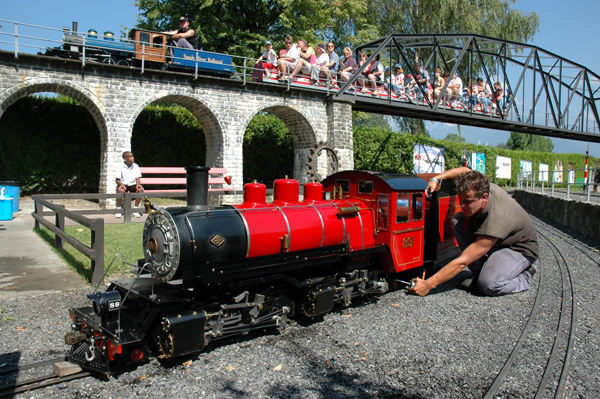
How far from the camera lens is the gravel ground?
3805 millimetres

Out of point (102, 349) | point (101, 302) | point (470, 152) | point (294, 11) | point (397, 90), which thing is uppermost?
point (294, 11)

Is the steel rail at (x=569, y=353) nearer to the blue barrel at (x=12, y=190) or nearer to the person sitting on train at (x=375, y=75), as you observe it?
the blue barrel at (x=12, y=190)

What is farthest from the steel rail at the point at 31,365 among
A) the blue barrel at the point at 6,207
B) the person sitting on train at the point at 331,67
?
the person sitting on train at the point at 331,67

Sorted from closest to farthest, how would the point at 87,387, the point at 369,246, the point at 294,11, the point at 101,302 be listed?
the point at 87,387 < the point at 101,302 < the point at 369,246 < the point at 294,11

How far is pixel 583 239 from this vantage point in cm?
1213

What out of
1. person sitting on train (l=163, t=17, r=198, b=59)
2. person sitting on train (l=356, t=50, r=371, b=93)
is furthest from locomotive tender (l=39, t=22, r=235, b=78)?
person sitting on train (l=356, t=50, r=371, b=93)

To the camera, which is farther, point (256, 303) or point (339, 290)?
point (339, 290)

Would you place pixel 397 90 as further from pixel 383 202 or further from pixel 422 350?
pixel 422 350

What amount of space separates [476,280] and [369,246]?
210cm

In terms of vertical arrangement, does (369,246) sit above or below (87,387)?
above

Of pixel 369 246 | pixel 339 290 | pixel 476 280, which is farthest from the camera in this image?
pixel 476 280

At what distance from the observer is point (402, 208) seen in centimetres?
638

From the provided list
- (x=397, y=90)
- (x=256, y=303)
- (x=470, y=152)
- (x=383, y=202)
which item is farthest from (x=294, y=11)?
(x=256, y=303)

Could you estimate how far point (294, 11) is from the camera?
85.7 feet
